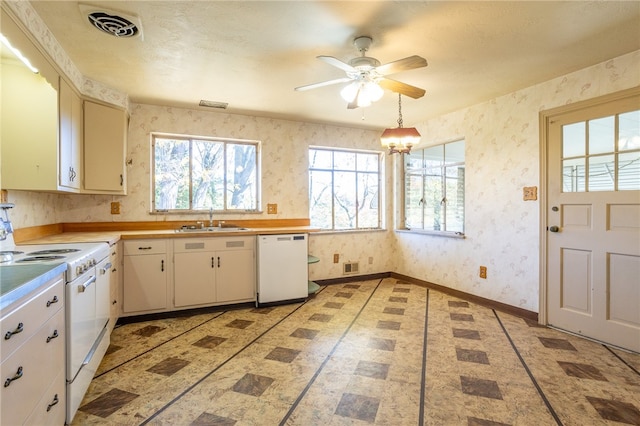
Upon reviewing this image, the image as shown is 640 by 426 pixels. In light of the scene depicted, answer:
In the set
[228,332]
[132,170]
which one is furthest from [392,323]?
[132,170]

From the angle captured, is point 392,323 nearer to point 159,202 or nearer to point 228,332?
point 228,332

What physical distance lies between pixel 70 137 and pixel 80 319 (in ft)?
5.61

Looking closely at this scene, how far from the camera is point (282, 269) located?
3.78 meters

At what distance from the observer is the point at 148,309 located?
10.6ft

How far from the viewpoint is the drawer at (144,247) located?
3.15 m

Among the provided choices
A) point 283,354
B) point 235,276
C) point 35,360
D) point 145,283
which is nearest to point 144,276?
point 145,283

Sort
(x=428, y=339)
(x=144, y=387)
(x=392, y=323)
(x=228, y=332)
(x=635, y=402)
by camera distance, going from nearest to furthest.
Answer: (x=635, y=402) < (x=144, y=387) < (x=428, y=339) < (x=228, y=332) < (x=392, y=323)

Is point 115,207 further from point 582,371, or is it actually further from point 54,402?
point 582,371

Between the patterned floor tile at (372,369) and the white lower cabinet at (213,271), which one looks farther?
the white lower cabinet at (213,271)

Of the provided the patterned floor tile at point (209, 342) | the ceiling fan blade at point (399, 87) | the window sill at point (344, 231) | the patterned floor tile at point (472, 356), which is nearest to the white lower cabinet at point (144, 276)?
the patterned floor tile at point (209, 342)

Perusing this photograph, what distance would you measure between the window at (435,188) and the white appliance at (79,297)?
3.85 metres

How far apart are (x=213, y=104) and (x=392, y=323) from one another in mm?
3134

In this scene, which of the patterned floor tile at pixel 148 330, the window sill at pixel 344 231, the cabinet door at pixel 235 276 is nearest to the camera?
the patterned floor tile at pixel 148 330

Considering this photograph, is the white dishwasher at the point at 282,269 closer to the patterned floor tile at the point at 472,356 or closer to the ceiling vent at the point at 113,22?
the patterned floor tile at the point at 472,356
